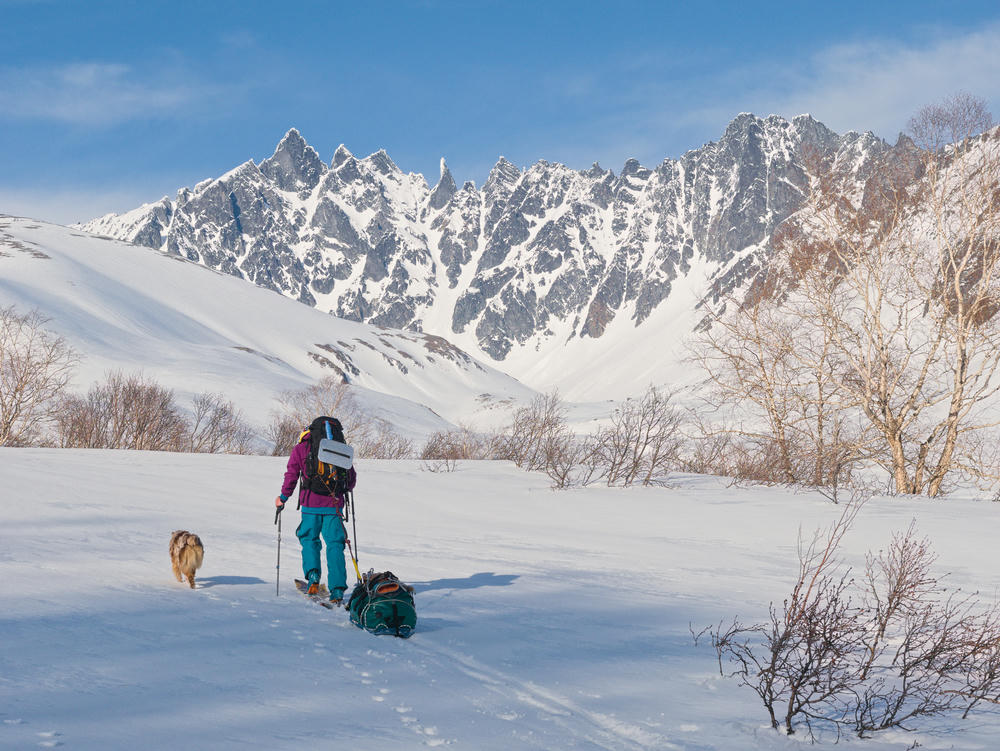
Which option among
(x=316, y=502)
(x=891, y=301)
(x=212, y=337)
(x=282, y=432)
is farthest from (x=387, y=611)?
(x=212, y=337)

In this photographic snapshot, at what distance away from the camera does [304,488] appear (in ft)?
23.8

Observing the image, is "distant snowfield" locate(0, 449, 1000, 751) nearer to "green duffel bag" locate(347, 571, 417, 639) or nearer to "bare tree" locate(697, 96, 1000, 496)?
"green duffel bag" locate(347, 571, 417, 639)

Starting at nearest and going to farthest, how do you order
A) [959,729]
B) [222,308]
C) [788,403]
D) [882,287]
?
[959,729]
[882,287]
[788,403]
[222,308]

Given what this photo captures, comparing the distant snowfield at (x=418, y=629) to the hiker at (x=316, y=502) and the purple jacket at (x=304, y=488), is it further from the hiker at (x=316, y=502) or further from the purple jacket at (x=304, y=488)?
the purple jacket at (x=304, y=488)

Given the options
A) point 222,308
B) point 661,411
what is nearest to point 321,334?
point 222,308

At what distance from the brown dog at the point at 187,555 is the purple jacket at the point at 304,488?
0.90 m

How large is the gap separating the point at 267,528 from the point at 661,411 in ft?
36.0

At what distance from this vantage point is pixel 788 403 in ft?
56.8

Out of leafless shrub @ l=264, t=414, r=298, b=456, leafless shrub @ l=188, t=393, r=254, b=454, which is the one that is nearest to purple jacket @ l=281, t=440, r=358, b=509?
leafless shrub @ l=188, t=393, r=254, b=454

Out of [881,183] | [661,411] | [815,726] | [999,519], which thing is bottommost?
[815,726]

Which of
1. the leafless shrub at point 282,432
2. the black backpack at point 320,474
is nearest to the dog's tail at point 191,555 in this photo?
the black backpack at point 320,474

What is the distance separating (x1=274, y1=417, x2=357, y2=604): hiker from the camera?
7.10m

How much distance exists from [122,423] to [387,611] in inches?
1193

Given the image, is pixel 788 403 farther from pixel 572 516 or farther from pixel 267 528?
pixel 267 528
